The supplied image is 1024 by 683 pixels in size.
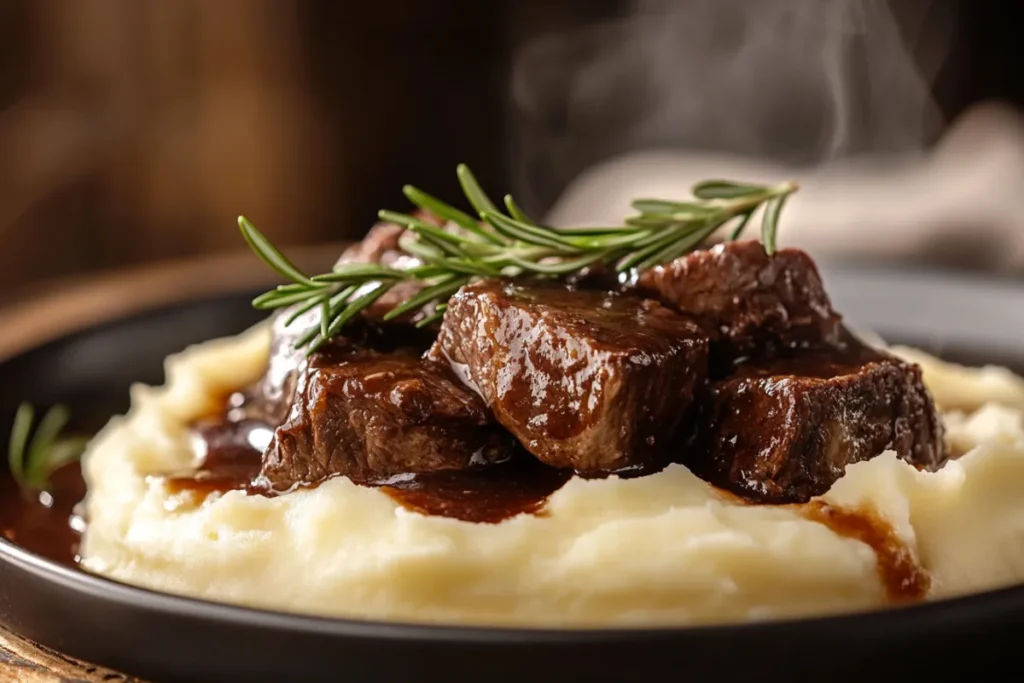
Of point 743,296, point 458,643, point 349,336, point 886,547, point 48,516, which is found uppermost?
point 743,296

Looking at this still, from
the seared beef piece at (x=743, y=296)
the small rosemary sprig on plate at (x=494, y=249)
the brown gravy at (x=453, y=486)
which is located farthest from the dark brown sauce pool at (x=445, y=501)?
the seared beef piece at (x=743, y=296)

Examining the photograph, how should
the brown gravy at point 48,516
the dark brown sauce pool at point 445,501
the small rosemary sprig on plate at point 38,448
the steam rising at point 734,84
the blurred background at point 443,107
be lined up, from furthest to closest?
the steam rising at point 734,84 < the blurred background at point 443,107 < the small rosemary sprig on plate at point 38,448 < the brown gravy at point 48,516 < the dark brown sauce pool at point 445,501

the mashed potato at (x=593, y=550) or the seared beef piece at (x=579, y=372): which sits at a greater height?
the seared beef piece at (x=579, y=372)

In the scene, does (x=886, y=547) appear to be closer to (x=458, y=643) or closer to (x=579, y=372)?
(x=579, y=372)

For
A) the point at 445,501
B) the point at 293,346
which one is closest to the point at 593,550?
the point at 445,501

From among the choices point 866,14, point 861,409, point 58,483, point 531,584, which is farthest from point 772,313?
point 866,14

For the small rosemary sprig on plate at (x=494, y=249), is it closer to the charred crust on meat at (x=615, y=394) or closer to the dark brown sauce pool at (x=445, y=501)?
the charred crust on meat at (x=615, y=394)

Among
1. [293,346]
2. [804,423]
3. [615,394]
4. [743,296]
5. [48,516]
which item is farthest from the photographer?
[48,516]
